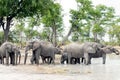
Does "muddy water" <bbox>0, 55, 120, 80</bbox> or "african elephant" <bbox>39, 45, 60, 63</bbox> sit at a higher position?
"african elephant" <bbox>39, 45, 60, 63</bbox>

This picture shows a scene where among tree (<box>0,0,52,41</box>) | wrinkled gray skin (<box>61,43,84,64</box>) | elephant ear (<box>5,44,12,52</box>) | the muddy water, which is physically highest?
tree (<box>0,0,52,41</box>)

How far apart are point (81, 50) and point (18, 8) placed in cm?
1302

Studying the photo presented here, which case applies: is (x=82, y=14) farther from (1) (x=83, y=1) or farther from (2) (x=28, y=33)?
(2) (x=28, y=33)

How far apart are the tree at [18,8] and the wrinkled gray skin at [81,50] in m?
10.5

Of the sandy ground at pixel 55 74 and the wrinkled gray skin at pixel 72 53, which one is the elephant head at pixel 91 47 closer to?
the wrinkled gray skin at pixel 72 53

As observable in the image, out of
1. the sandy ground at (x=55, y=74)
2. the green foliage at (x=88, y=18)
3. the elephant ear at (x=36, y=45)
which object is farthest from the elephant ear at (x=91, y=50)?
the green foliage at (x=88, y=18)

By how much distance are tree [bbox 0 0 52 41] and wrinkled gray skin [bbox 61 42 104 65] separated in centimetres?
1047

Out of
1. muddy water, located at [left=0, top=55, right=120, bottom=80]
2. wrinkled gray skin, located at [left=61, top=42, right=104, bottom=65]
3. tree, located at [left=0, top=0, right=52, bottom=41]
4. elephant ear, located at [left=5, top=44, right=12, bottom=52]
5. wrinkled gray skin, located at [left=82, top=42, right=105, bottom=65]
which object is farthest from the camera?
tree, located at [left=0, top=0, right=52, bottom=41]

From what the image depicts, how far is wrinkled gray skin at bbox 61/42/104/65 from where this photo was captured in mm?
28609

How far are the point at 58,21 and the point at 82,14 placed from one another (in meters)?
3.86

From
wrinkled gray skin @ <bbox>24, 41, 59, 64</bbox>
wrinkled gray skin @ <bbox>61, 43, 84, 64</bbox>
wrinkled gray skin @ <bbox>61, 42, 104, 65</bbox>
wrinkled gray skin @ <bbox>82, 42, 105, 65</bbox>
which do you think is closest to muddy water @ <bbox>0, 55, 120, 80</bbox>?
wrinkled gray skin @ <bbox>24, 41, 59, 64</bbox>

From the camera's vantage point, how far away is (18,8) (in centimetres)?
4031

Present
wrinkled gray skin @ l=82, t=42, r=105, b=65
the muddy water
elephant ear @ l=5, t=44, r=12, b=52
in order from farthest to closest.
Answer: wrinkled gray skin @ l=82, t=42, r=105, b=65, elephant ear @ l=5, t=44, r=12, b=52, the muddy water

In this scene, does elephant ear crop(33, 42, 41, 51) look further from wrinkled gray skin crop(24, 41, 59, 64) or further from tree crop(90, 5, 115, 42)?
tree crop(90, 5, 115, 42)
